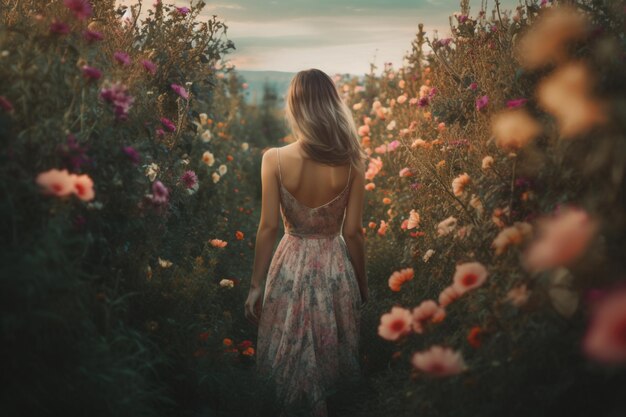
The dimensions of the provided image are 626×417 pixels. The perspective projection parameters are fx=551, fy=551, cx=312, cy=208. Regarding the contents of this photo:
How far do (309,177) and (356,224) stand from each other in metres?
0.37

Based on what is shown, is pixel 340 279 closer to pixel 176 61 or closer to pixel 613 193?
pixel 613 193

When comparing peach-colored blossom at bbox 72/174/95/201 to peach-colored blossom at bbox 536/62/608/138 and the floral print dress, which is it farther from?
peach-colored blossom at bbox 536/62/608/138

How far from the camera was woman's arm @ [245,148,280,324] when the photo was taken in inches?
110

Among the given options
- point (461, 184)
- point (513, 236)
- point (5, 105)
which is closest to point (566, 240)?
point (513, 236)

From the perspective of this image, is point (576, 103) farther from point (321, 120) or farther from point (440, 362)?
point (321, 120)

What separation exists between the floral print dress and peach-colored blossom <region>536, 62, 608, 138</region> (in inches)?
46.9

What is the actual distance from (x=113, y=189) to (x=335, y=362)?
1.43m

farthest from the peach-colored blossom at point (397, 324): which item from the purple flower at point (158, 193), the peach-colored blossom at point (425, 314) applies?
the purple flower at point (158, 193)

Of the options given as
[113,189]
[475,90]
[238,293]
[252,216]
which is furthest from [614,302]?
[252,216]

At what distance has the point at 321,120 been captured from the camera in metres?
2.73

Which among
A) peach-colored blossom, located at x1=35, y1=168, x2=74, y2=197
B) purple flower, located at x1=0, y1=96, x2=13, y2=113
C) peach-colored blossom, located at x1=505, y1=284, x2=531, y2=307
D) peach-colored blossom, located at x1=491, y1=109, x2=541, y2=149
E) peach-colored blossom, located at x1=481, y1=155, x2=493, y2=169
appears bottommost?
peach-colored blossom, located at x1=505, y1=284, x2=531, y2=307

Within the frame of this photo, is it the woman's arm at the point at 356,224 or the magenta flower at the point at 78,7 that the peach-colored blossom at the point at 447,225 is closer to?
the woman's arm at the point at 356,224

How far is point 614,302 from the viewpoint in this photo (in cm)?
144

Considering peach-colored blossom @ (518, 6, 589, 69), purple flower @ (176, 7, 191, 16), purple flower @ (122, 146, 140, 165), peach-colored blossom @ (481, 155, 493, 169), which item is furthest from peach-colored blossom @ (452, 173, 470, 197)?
purple flower @ (176, 7, 191, 16)
